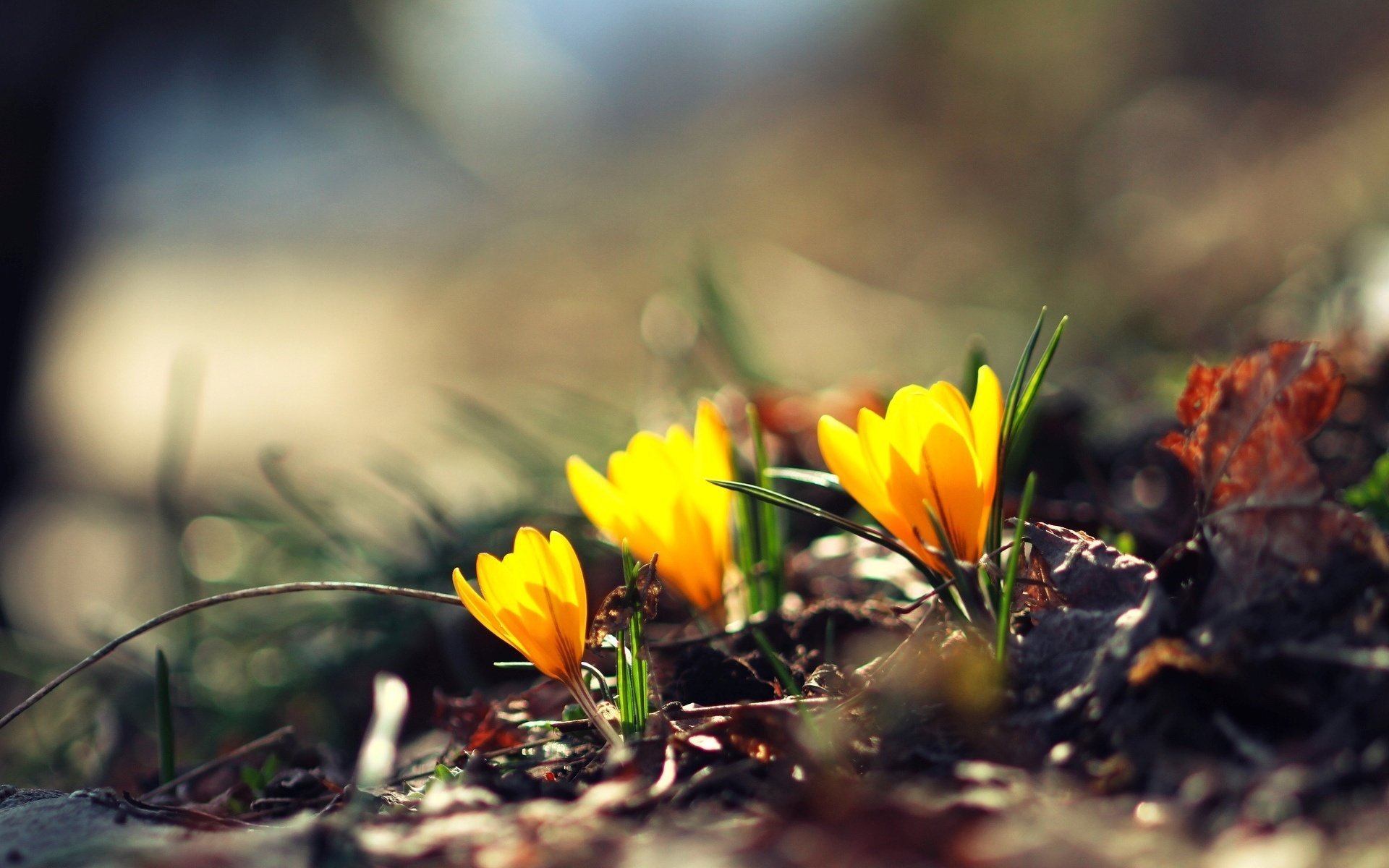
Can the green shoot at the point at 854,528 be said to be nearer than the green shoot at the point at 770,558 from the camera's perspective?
Yes

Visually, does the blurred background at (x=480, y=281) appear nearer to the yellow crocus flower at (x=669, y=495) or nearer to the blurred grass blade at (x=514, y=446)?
the blurred grass blade at (x=514, y=446)

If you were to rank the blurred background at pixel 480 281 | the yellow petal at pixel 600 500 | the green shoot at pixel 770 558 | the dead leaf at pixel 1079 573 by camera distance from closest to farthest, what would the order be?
the dead leaf at pixel 1079 573
the yellow petal at pixel 600 500
the green shoot at pixel 770 558
the blurred background at pixel 480 281

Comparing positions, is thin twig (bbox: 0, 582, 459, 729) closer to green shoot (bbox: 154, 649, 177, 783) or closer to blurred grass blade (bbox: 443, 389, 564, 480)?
green shoot (bbox: 154, 649, 177, 783)

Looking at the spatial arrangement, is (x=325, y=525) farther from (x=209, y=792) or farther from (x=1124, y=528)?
(x=1124, y=528)

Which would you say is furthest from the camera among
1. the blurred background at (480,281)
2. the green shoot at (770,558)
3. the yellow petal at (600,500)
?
the blurred background at (480,281)

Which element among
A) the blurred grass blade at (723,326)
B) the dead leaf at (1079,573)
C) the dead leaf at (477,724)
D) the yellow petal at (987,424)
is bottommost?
the dead leaf at (477,724)

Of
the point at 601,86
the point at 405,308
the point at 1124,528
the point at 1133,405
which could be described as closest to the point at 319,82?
the point at 405,308

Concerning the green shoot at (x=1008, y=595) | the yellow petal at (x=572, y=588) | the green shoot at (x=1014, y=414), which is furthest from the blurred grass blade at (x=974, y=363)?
the yellow petal at (x=572, y=588)

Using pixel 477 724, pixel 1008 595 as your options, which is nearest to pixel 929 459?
pixel 1008 595
